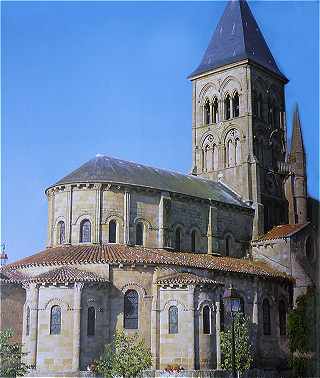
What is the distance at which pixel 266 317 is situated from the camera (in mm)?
47344

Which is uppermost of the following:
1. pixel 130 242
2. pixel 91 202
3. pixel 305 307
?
pixel 91 202

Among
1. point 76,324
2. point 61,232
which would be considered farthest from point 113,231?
point 76,324

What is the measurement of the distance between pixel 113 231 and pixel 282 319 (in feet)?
47.5

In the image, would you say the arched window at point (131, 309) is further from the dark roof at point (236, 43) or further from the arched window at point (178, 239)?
the dark roof at point (236, 43)

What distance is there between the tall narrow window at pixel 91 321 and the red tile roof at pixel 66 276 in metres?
1.83

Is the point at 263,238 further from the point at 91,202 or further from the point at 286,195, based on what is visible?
the point at 91,202

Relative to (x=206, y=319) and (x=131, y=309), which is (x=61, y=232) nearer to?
(x=131, y=309)

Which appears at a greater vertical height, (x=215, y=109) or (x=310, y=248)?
(x=215, y=109)

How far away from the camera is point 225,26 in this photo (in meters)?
63.0

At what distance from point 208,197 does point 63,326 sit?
1768 cm

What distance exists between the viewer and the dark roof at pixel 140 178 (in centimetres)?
4619

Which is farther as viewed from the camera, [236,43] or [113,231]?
[236,43]

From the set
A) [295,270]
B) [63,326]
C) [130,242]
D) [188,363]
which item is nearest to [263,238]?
[295,270]

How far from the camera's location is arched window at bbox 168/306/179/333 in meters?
39.5
